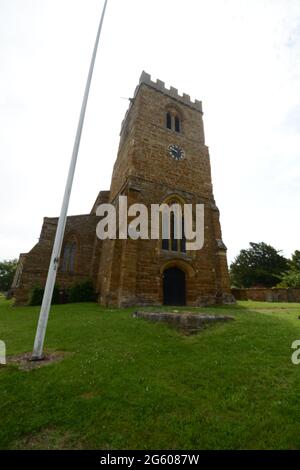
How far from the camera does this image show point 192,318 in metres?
8.66

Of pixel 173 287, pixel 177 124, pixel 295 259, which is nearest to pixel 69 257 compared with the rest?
pixel 173 287

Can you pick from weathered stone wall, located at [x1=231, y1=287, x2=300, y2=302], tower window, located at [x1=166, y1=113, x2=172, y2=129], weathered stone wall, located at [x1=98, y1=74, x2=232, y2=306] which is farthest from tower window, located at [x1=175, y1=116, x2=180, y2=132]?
weathered stone wall, located at [x1=231, y1=287, x2=300, y2=302]

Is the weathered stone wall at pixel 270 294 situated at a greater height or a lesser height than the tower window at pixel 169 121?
lesser

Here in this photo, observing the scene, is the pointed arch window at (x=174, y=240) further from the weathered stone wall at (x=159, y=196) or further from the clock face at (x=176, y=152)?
the clock face at (x=176, y=152)

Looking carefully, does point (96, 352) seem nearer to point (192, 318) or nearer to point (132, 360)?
point (132, 360)

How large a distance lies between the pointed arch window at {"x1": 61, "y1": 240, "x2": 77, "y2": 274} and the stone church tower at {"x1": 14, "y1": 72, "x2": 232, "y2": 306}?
0.28 feet

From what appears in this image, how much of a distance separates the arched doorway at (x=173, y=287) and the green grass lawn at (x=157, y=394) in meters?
7.97

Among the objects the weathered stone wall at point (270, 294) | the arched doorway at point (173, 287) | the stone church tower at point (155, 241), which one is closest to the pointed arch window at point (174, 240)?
the stone church tower at point (155, 241)

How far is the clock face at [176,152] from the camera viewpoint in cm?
1923

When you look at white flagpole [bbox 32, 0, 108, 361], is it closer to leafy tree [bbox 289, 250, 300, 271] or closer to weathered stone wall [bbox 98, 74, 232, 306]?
weathered stone wall [bbox 98, 74, 232, 306]

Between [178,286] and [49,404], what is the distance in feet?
Answer: 41.6

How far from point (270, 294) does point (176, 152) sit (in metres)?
16.1

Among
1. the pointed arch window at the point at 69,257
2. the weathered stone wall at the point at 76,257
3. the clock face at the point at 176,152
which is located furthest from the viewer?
the pointed arch window at the point at 69,257
